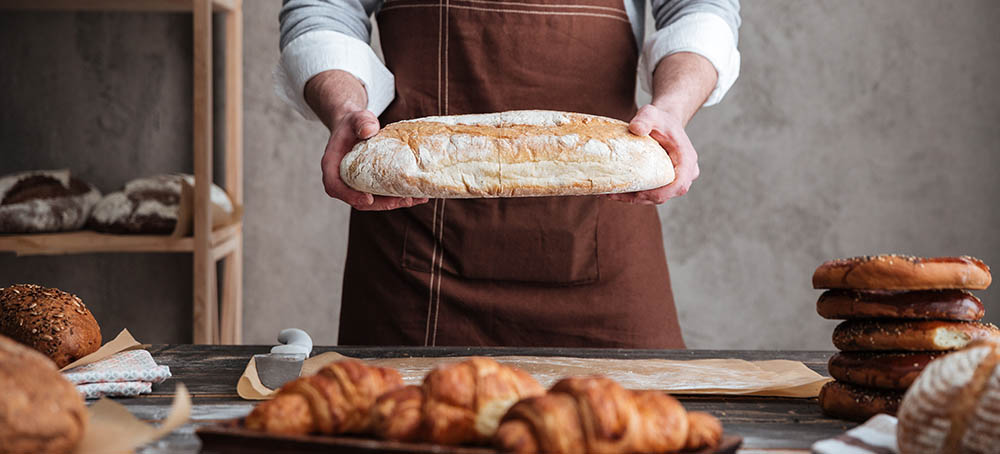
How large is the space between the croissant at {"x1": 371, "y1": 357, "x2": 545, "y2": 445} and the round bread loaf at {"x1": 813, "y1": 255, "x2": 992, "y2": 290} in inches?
16.9

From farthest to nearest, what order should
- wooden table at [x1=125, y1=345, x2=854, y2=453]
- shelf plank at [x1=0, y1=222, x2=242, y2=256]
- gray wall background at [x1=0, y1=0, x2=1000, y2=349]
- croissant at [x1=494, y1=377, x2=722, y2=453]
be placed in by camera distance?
1. gray wall background at [x1=0, y1=0, x2=1000, y2=349]
2. shelf plank at [x1=0, y1=222, x2=242, y2=256]
3. wooden table at [x1=125, y1=345, x2=854, y2=453]
4. croissant at [x1=494, y1=377, x2=722, y2=453]

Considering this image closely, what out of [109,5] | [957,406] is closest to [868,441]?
[957,406]

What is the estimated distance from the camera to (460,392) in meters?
0.68

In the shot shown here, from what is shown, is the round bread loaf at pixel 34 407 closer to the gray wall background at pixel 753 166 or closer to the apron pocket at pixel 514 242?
the apron pocket at pixel 514 242

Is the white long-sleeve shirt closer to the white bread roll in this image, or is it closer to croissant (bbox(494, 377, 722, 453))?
the white bread roll

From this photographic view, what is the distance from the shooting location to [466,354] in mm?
1314

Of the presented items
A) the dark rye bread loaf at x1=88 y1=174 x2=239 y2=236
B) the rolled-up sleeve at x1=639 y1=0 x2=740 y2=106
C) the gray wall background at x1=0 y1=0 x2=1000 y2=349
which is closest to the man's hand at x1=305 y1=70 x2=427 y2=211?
the rolled-up sleeve at x1=639 y1=0 x2=740 y2=106

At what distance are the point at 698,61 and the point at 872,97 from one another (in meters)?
1.33

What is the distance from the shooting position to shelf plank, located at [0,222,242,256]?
2109 millimetres

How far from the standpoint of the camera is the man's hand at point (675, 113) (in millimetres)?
1278

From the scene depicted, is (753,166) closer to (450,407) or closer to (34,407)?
(450,407)

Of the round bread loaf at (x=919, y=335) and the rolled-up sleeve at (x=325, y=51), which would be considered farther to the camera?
the rolled-up sleeve at (x=325, y=51)

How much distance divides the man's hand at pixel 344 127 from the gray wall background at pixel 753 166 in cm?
110

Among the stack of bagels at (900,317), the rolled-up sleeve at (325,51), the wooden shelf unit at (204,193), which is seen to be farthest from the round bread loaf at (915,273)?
the wooden shelf unit at (204,193)
